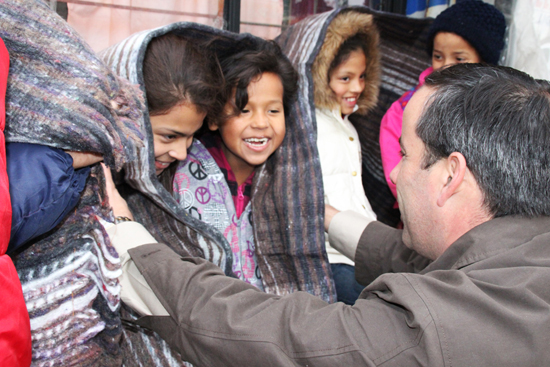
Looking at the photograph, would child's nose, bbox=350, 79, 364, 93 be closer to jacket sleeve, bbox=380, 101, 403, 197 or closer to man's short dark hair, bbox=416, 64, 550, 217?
jacket sleeve, bbox=380, 101, 403, 197

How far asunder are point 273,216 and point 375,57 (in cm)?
109

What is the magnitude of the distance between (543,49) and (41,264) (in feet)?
7.11

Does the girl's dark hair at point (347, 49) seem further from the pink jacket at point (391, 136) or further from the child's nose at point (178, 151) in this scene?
the child's nose at point (178, 151)

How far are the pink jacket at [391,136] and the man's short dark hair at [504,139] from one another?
1.14 m

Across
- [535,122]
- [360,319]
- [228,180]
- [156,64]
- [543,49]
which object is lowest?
[360,319]

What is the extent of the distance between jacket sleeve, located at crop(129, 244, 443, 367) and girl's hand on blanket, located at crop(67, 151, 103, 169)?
0.31 metres

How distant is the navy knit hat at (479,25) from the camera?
2189 mm

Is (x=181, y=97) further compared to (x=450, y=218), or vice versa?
(x=181, y=97)

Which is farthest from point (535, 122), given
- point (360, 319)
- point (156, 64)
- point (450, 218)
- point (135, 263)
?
point (156, 64)

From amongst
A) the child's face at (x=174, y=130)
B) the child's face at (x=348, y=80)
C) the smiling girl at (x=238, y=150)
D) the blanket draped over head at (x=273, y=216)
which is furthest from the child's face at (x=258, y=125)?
the child's face at (x=348, y=80)

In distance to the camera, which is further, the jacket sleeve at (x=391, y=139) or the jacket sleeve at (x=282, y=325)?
the jacket sleeve at (x=391, y=139)

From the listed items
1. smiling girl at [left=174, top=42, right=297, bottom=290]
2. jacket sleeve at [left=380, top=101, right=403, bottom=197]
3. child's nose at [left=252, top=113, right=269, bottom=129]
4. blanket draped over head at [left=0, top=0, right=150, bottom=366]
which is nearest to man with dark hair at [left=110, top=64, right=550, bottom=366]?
blanket draped over head at [left=0, top=0, right=150, bottom=366]

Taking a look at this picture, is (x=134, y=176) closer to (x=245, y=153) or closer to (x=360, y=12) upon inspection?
(x=245, y=153)

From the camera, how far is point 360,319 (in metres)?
0.93
